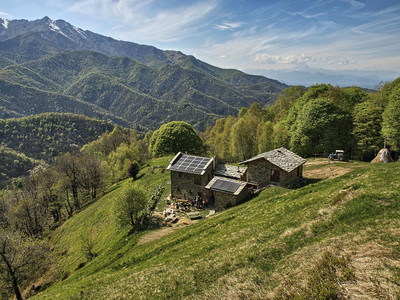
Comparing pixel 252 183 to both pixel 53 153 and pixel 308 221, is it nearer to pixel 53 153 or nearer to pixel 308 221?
pixel 308 221

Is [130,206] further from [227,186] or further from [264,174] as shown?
[264,174]

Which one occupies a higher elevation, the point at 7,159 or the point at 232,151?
the point at 232,151

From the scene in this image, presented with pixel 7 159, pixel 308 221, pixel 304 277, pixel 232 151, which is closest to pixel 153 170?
pixel 232 151

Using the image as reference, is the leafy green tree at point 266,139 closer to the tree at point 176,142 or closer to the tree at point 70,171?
the tree at point 176,142

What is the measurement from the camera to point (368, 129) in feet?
176

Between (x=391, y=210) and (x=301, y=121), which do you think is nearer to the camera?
(x=391, y=210)

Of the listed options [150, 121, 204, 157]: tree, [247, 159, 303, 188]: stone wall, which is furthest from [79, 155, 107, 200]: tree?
[247, 159, 303, 188]: stone wall

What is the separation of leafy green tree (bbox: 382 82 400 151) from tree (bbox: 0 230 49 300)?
72431 mm

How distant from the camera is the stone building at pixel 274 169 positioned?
36.9 meters

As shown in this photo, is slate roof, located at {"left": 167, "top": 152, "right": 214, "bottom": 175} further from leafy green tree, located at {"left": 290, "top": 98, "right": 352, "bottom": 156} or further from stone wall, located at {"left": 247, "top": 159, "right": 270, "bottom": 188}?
leafy green tree, located at {"left": 290, "top": 98, "right": 352, "bottom": 156}

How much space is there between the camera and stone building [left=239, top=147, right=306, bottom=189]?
3691cm

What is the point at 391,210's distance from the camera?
15.3 m

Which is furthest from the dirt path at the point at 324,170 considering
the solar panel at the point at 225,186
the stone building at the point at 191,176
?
the stone building at the point at 191,176

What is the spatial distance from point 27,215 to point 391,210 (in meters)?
70.3
